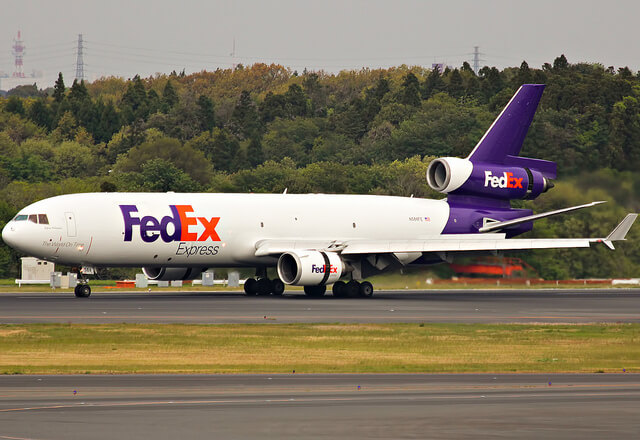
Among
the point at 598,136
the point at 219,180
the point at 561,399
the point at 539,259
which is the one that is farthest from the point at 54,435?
the point at 219,180

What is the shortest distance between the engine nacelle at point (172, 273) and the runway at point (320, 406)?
1411 inches

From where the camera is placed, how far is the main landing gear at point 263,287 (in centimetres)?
6075

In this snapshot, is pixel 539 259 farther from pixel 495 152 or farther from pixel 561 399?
pixel 561 399

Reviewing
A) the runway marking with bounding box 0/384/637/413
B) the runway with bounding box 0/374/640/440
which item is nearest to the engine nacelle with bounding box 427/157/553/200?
the runway with bounding box 0/374/640/440

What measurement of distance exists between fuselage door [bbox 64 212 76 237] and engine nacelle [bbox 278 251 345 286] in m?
10.4

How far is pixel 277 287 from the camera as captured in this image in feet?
200

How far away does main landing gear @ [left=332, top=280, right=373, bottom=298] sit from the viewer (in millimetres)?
58375

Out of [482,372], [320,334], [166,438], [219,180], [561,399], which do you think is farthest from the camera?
[219,180]

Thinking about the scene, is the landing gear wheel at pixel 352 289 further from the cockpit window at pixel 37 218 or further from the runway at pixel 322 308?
the cockpit window at pixel 37 218

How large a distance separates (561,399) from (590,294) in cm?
4412

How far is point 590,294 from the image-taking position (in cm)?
6356

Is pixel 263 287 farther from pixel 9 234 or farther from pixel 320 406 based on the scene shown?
pixel 320 406

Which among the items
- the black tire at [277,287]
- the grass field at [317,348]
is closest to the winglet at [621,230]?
the grass field at [317,348]

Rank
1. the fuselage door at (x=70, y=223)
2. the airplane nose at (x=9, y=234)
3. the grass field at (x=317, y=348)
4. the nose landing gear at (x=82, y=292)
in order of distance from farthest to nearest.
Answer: the nose landing gear at (x=82, y=292) → the fuselage door at (x=70, y=223) → the airplane nose at (x=9, y=234) → the grass field at (x=317, y=348)
